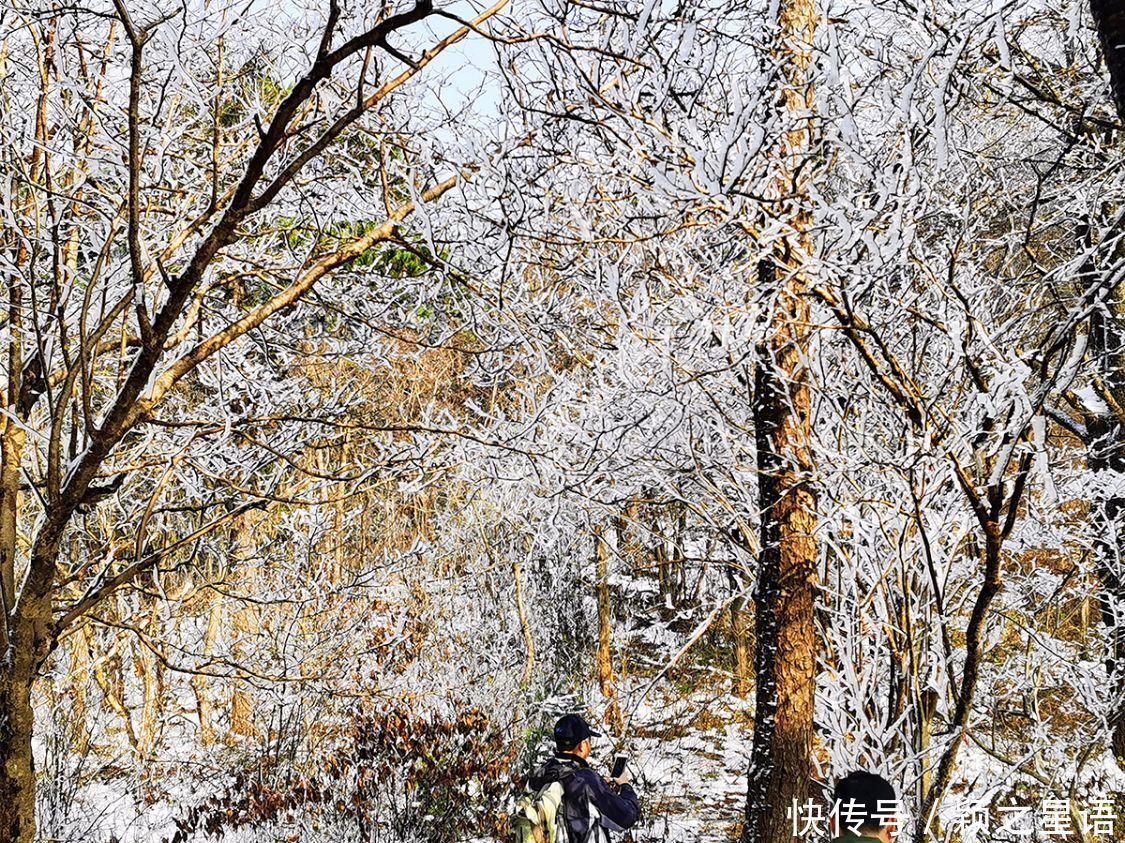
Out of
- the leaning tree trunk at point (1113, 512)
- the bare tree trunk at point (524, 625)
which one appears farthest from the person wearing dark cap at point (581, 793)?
the bare tree trunk at point (524, 625)

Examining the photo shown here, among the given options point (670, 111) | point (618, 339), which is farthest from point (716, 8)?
point (618, 339)

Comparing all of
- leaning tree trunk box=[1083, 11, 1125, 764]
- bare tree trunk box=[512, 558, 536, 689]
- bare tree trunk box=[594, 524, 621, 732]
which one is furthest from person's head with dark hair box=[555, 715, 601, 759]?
bare tree trunk box=[594, 524, 621, 732]

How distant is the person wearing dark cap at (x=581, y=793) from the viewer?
370cm

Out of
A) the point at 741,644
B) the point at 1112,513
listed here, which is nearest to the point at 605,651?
the point at 741,644

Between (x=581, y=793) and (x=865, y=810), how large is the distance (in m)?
1.62

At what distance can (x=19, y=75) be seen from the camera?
144 inches

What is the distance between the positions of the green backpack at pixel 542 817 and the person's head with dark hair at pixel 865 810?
152cm

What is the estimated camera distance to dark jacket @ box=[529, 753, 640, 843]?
3.70 m

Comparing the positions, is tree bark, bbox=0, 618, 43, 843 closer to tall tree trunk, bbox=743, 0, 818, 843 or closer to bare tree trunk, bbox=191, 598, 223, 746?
tall tree trunk, bbox=743, 0, 818, 843

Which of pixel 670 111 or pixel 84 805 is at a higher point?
pixel 670 111

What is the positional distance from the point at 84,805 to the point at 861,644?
232 inches

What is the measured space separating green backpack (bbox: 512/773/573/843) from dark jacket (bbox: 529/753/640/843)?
0.03m

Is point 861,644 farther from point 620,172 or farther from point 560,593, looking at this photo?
point 560,593

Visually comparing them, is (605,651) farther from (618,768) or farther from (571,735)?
(571,735)
